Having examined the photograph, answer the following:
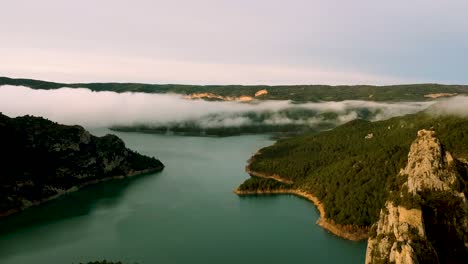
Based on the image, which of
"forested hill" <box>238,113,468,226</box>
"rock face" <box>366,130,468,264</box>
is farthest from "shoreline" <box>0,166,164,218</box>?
"rock face" <box>366,130,468,264</box>

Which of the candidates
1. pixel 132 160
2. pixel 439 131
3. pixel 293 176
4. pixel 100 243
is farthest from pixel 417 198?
pixel 132 160

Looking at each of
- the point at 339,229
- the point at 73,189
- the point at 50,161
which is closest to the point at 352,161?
the point at 339,229

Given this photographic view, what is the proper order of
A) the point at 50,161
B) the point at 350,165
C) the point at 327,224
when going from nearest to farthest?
the point at 327,224
the point at 350,165
the point at 50,161

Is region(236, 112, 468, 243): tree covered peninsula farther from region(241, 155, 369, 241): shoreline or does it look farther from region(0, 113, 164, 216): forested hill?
region(0, 113, 164, 216): forested hill

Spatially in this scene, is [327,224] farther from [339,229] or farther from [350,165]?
[350,165]

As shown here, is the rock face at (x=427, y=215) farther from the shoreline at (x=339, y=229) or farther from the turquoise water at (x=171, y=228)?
the shoreline at (x=339, y=229)

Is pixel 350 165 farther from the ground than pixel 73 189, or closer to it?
farther from the ground

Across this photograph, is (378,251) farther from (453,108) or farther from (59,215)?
(453,108)
